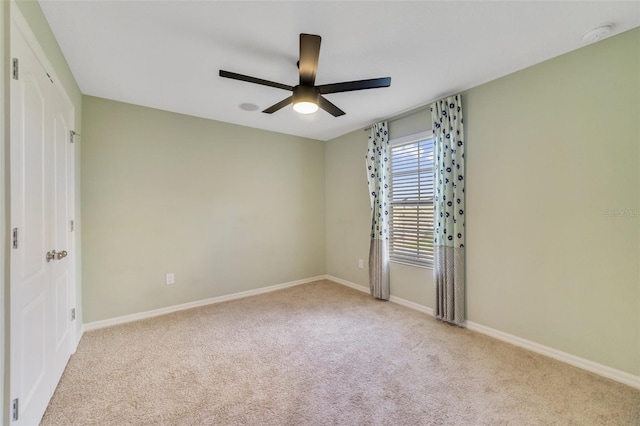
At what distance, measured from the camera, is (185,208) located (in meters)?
3.38

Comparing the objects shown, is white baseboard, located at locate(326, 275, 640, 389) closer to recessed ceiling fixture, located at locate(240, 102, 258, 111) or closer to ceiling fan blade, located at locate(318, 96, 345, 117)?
ceiling fan blade, located at locate(318, 96, 345, 117)

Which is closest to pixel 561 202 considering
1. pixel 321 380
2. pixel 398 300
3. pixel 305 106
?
pixel 398 300

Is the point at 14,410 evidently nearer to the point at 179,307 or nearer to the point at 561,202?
the point at 179,307

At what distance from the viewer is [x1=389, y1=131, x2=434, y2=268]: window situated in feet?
10.4

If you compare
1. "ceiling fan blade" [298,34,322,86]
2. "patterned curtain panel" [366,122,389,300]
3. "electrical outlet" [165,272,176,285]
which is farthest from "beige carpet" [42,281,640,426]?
"ceiling fan blade" [298,34,322,86]

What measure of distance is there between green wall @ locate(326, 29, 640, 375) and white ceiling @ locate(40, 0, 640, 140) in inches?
10.9

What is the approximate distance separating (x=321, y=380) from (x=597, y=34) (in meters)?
3.17

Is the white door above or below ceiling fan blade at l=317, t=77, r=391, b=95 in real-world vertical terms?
below

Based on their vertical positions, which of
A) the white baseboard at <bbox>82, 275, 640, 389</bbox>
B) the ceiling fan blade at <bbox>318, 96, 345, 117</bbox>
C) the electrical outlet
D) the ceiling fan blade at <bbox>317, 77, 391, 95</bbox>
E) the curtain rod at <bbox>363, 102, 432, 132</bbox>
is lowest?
the white baseboard at <bbox>82, 275, 640, 389</bbox>

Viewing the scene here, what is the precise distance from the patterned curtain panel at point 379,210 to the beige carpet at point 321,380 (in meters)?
0.76

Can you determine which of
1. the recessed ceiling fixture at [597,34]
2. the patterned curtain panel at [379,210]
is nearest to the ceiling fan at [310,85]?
the recessed ceiling fixture at [597,34]

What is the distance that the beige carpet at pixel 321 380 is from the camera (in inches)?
63.4

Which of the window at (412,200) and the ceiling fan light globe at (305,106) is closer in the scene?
the ceiling fan light globe at (305,106)

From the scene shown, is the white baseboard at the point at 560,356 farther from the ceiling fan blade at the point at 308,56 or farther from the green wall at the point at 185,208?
the ceiling fan blade at the point at 308,56
